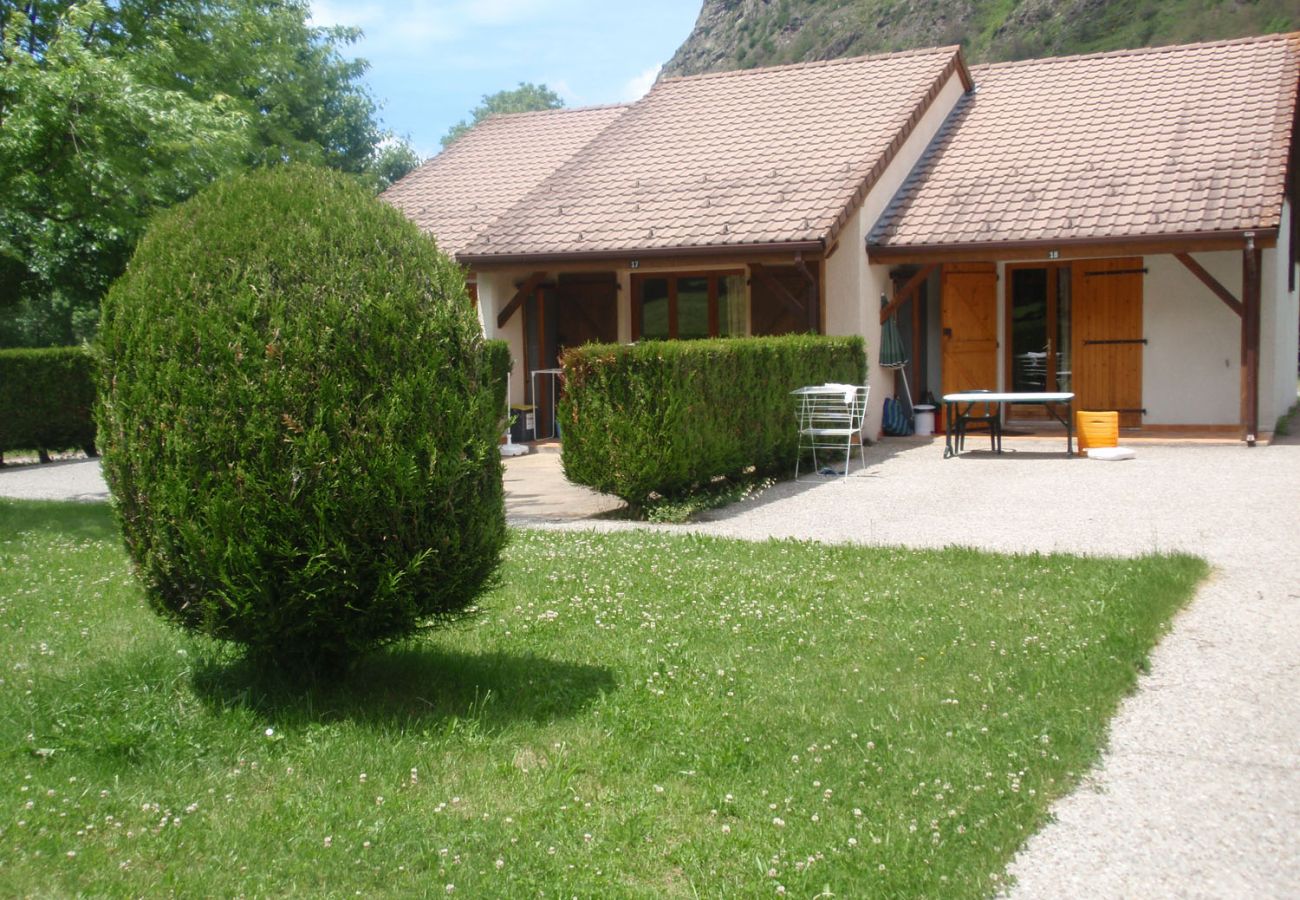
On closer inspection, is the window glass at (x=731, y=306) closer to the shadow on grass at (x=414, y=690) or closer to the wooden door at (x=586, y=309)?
the wooden door at (x=586, y=309)

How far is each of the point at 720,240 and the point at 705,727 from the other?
1176 centimetres

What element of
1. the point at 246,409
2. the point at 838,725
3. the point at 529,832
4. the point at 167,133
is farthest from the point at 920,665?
the point at 167,133

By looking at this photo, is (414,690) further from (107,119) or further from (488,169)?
(488,169)

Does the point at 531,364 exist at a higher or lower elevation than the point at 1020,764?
higher

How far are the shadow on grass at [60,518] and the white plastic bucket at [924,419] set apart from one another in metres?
10.4

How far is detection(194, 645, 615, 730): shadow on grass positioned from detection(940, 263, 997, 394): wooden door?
13.3 meters

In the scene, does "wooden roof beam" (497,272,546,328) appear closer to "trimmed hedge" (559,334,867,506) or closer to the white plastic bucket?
the white plastic bucket

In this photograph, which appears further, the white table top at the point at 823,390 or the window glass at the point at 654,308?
the window glass at the point at 654,308

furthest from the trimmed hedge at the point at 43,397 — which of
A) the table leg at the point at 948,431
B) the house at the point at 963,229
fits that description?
the table leg at the point at 948,431

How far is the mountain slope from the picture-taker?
191ft

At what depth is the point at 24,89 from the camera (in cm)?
1087

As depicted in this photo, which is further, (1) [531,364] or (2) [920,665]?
(1) [531,364]

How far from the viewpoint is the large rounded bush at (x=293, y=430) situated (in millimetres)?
4773

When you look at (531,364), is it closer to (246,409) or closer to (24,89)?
(24,89)
